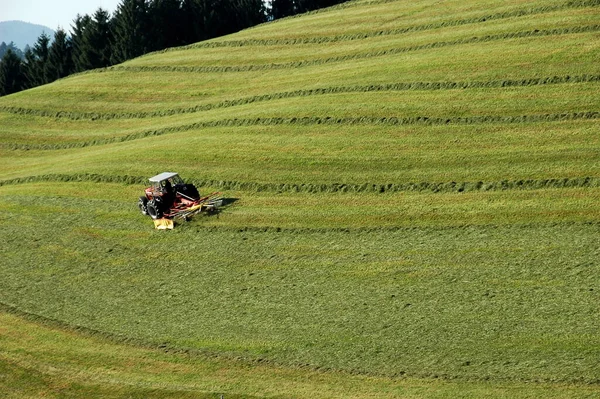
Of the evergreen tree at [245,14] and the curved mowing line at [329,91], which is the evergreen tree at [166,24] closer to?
the evergreen tree at [245,14]

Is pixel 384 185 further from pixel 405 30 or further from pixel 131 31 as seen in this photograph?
pixel 131 31

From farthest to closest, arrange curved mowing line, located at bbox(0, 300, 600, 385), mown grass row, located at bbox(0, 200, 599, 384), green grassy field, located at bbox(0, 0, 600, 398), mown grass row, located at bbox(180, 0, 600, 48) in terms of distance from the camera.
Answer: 1. mown grass row, located at bbox(180, 0, 600, 48)
2. green grassy field, located at bbox(0, 0, 600, 398)
3. mown grass row, located at bbox(0, 200, 599, 384)
4. curved mowing line, located at bbox(0, 300, 600, 385)

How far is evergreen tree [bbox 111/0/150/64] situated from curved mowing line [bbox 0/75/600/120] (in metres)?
31.9

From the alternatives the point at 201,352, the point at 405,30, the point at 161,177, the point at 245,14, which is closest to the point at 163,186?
the point at 161,177

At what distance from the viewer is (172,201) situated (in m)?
40.1

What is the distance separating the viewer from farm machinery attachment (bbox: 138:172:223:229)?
3934 cm

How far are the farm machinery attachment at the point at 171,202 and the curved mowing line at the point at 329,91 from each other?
1506 centimetres

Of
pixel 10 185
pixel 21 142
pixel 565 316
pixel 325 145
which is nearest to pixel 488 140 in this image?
pixel 325 145

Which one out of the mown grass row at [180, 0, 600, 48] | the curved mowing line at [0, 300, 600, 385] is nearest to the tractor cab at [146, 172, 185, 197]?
the curved mowing line at [0, 300, 600, 385]

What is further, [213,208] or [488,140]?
[488,140]

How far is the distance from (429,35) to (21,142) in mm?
29506

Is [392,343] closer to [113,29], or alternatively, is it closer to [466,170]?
[466,170]

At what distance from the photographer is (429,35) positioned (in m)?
60.1

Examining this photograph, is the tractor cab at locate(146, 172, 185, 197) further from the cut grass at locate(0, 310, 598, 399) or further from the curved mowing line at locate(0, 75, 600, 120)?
the curved mowing line at locate(0, 75, 600, 120)
